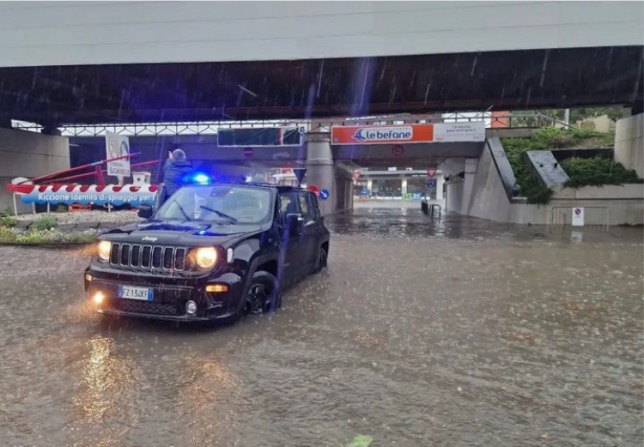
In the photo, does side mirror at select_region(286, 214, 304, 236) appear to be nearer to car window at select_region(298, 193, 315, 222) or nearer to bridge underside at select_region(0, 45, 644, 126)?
car window at select_region(298, 193, 315, 222)

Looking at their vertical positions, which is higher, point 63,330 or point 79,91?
point 79,91

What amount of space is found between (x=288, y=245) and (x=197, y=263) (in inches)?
71.8

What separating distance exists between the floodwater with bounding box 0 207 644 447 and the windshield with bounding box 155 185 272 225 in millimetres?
1302

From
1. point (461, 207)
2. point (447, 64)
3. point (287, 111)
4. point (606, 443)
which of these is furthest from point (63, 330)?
point (461, 207)

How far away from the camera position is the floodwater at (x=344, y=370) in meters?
3.23

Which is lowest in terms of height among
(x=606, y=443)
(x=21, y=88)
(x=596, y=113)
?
(x=606, y=443)

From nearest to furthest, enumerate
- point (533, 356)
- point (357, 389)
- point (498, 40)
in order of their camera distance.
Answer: point (357, 389) → point (533, 356) → point (498, 40)

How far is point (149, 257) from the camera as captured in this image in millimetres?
5008

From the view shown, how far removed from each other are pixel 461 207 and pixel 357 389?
1135 inches

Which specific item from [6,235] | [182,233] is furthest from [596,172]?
[6,235]

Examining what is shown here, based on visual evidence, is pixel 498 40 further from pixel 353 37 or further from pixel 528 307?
pixel 528 307

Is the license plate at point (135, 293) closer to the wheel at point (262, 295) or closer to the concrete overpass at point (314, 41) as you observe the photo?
the wheel at point (262, 295)

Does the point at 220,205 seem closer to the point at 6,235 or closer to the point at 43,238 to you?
the point at 43,238

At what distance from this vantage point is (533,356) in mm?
4652
